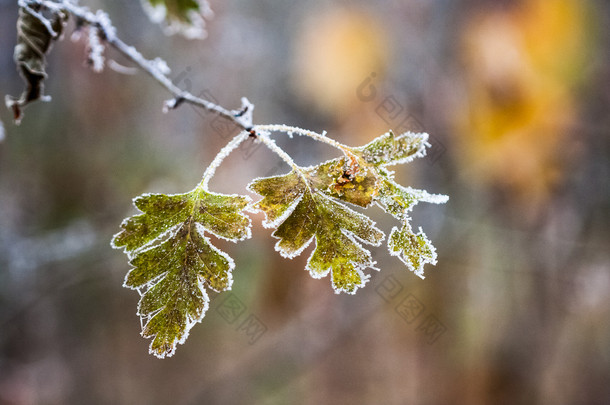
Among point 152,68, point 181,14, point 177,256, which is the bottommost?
point 177,256

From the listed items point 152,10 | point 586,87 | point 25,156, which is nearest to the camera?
point 152,10

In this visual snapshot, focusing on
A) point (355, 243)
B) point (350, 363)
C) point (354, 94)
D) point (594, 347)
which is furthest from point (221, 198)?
point (594, 347)

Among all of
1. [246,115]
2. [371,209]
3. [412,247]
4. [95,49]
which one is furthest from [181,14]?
[371,209]

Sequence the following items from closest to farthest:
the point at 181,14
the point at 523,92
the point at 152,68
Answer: the point at 152,68, the point at 181,14, the point at 523,92

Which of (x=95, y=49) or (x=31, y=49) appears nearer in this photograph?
(x=31, y=49)

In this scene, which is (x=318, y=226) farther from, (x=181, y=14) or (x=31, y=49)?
(x=181, y=14)

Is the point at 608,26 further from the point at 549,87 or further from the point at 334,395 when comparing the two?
the point at 334,395

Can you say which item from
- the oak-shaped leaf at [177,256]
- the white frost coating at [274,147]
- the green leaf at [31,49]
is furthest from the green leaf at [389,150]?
the green leaf at [31,49]

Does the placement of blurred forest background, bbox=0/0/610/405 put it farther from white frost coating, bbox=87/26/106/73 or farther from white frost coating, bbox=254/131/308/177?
white frost coating, bbox=254/131/308/177

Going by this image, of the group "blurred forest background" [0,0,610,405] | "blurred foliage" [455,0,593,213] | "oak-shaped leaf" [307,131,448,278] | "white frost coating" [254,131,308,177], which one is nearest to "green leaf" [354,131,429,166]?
"oak-shaped leaf" [307,131,448,278]
